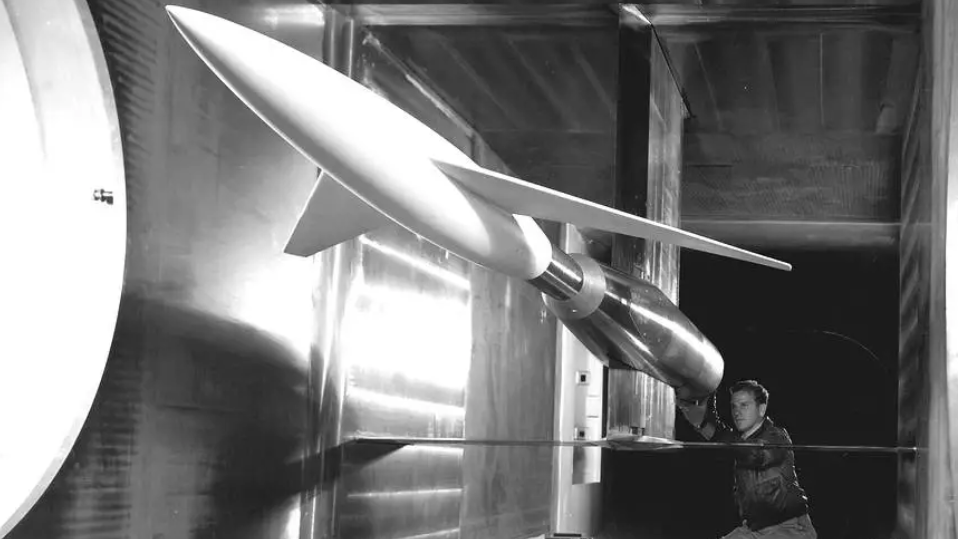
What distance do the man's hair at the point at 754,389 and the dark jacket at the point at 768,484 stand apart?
12 centimetres

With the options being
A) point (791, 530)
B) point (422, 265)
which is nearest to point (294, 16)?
point (422, 265)

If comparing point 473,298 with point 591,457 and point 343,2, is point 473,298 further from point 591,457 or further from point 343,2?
point 343,2

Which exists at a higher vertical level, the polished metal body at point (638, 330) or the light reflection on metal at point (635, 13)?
the light reflection on metal at point (635, 13)

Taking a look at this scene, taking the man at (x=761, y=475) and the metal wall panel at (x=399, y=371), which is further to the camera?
the metal wall panel at (x=399, y=371)

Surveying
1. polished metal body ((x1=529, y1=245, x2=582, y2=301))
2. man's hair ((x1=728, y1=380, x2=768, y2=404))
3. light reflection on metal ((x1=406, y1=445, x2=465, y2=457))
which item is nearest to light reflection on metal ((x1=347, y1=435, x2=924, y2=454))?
man's hair ((x1=728, y1=380, x2=768, y2=404))

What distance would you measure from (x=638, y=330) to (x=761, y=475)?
677 mm

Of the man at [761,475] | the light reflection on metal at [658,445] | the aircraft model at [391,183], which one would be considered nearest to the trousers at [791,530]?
the man at [761,475]

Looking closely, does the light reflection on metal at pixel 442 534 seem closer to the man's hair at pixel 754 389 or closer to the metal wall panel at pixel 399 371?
the metal wall panel at pixel 399 371

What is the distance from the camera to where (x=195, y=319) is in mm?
3348

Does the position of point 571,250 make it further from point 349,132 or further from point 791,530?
point 349,132

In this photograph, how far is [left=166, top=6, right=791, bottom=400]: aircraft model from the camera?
8.46 ft

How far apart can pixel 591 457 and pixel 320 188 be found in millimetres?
1530

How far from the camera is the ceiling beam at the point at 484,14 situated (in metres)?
4.04

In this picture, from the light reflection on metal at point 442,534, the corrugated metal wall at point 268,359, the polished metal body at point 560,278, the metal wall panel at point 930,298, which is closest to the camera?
the corrugated metal wall at point 268,359
